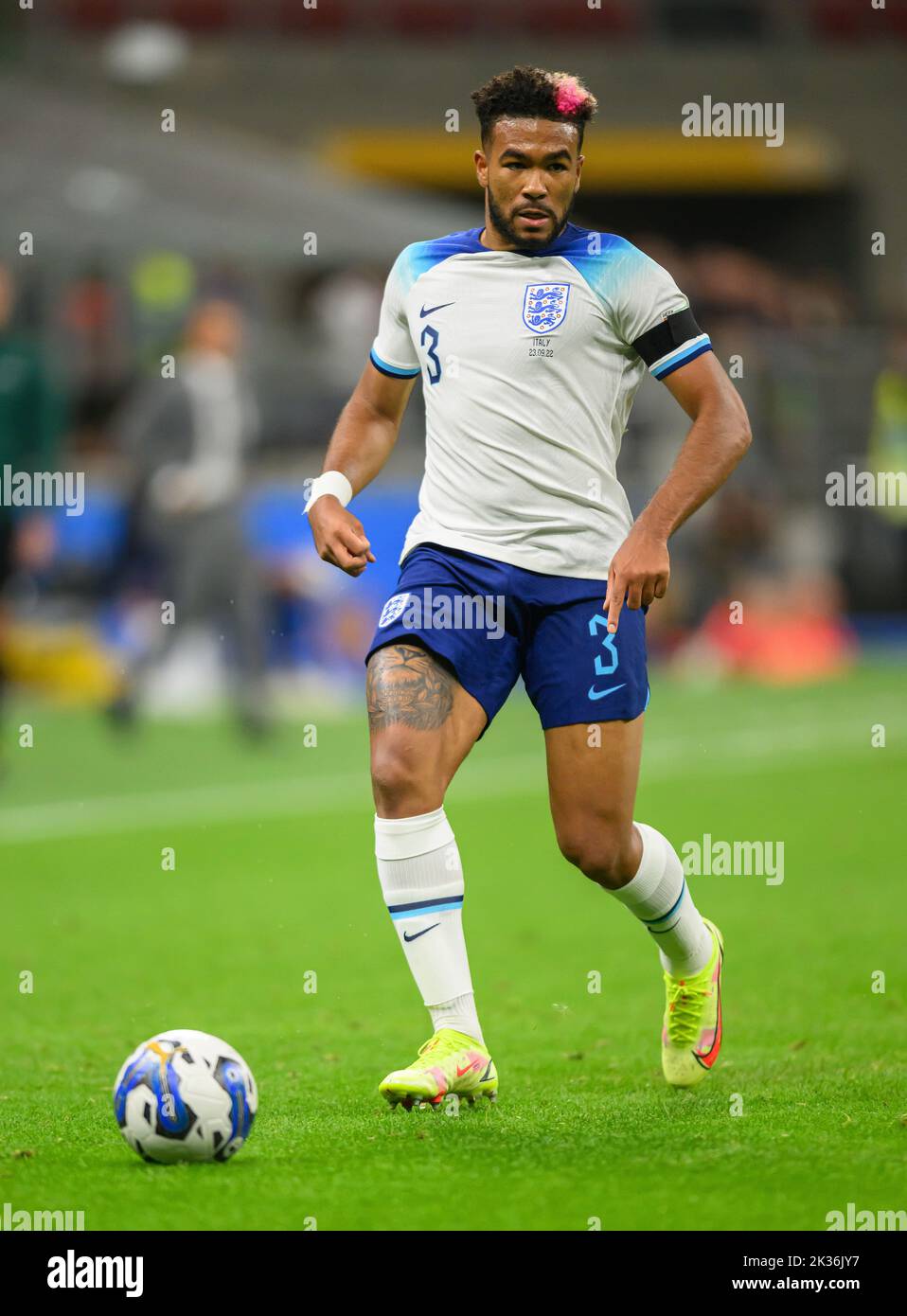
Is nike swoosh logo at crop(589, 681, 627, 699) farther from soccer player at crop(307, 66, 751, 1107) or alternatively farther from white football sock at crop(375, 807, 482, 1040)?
white football sock at crop(375, 807, 482, 1040)

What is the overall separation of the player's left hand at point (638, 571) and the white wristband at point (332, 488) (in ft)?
2.49

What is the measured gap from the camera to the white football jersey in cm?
527

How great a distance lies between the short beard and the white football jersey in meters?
0.03

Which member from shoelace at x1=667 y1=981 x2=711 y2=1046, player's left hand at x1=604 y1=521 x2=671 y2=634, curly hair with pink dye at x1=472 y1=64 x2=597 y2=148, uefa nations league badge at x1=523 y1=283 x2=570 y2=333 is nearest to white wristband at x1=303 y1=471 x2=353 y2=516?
uefa nations league badge at x1=523 y1=283 x2=570 y2=333

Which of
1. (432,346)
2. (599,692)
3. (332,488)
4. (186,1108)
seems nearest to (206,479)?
(332,488)

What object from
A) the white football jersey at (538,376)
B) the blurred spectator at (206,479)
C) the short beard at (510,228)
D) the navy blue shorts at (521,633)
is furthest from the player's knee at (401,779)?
the blurred spectator at (206,479)

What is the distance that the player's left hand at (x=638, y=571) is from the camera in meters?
5.05

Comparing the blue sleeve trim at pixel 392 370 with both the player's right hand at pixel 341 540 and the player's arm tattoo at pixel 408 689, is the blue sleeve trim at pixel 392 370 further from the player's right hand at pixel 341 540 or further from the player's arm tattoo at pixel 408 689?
the player's arm tattoo at pixel 408 689

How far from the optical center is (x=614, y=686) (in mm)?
5301

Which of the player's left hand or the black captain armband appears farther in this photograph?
the black captain armband

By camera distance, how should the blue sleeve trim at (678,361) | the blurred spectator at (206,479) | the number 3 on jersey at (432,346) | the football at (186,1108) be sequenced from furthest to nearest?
the blurred spectator at (206,479) < the number 3 on jersey at (432,346) < the blue sleeve trim at (678,361) < the football at (186,1108)
